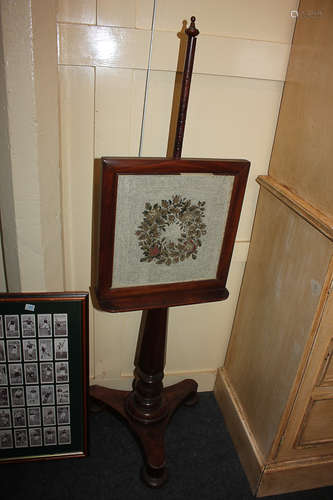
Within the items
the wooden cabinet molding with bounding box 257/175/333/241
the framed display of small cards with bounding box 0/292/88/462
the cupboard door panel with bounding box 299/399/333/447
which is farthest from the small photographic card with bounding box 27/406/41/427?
the wooden cabinet molding with bounding box 257/175/333/241

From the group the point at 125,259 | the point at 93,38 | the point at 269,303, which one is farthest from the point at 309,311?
the point at 93,38

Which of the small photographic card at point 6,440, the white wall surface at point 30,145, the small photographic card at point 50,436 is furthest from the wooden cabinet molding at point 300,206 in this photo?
the small photographic card at point 6,440

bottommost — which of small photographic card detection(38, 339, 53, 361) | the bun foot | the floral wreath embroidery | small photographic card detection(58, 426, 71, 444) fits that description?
the bun foot

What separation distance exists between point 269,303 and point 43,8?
4.10ft

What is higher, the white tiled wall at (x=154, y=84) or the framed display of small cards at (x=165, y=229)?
the white tiled wall at (x=154, y=84)

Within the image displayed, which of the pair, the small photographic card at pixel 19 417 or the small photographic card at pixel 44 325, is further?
the small photographic card at pixel 19 417

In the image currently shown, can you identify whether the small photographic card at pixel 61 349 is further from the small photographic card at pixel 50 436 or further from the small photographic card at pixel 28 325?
the small photographic card at pixel 50 436

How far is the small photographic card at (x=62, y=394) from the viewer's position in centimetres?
162

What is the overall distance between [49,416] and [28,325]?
43cm

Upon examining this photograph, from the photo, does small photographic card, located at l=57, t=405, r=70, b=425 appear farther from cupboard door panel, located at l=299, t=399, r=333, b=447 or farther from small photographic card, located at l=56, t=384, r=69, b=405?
cupboard door panel, located at l=299, t=399, r=333, b=447

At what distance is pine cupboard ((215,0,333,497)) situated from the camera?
4.38ft

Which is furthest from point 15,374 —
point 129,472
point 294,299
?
point 294,299

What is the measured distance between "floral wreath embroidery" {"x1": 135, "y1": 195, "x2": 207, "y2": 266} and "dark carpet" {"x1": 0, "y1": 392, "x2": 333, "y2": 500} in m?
0.96

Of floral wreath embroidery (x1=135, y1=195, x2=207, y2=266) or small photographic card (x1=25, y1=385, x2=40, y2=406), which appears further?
small photographic card (x1=25, y1=385, x2=40, y2=406)
